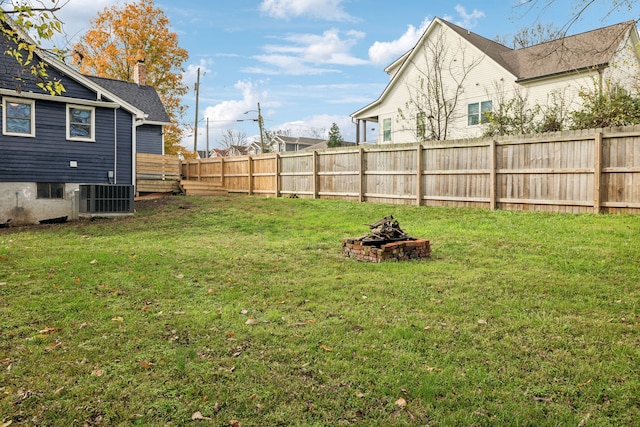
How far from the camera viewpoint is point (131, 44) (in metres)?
27.3

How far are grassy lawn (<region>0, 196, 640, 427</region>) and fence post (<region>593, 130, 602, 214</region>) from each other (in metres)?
2.18

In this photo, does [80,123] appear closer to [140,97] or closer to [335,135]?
[140,97]

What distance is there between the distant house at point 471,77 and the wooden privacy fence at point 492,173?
6.17 metres

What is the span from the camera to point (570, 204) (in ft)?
33.1

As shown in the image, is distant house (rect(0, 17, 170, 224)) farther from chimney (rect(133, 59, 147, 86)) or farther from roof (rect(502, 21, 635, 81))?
roof (rect(502, 21, 635, 81))

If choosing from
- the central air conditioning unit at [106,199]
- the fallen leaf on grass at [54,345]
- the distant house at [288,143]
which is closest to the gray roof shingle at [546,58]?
the central air conditioning unit at [106,199]

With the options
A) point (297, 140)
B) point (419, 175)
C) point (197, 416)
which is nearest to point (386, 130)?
point (419, 175)

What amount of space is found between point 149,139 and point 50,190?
11.4m

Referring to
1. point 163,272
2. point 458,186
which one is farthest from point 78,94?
point 458,186

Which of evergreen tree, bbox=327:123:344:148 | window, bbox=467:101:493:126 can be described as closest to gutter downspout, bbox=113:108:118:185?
window, bbox=467:101:493:126

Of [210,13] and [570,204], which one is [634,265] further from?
[210,13]

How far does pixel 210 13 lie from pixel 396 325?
1412 centimetres

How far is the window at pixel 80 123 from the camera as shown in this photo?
1412 cm

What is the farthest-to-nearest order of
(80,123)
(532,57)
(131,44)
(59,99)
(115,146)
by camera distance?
(131,44) < (532,57) < (115,146) < (80,123) < (59,99)
